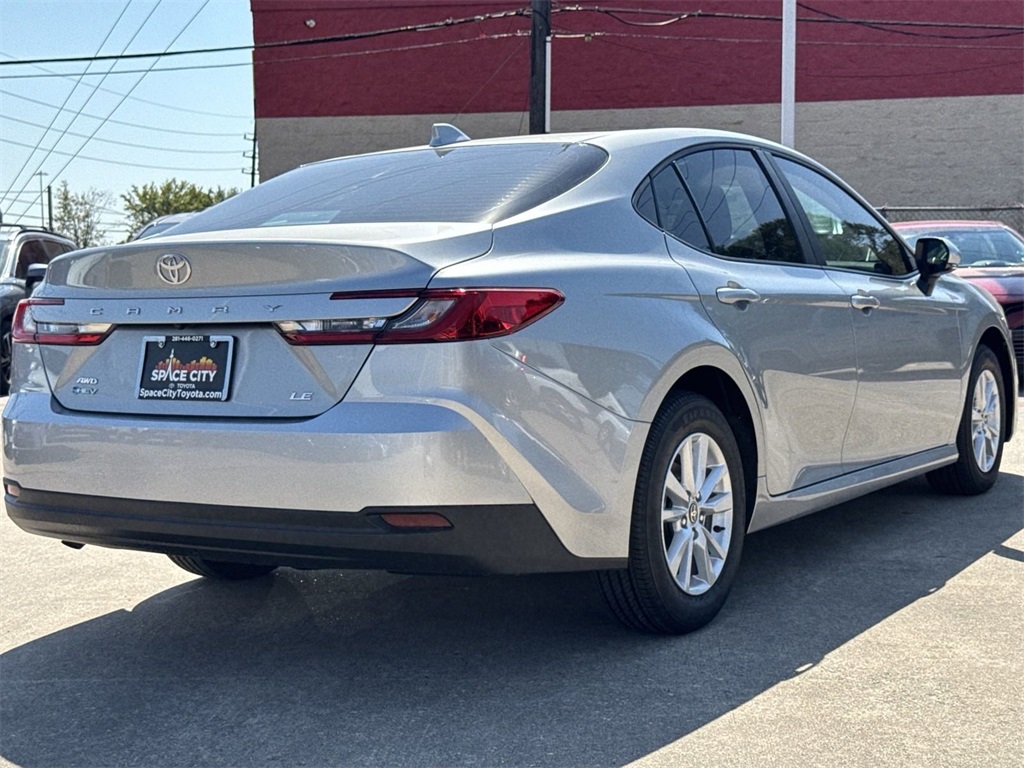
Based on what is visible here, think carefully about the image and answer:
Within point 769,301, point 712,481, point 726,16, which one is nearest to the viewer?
point 712,481

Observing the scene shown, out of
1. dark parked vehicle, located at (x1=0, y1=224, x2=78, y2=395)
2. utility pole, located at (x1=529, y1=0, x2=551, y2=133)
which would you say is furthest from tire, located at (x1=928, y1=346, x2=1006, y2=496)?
utility pole, located at (x1=529, y1=0, x2=551, y2=133)

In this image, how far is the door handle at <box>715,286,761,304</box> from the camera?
423 cm

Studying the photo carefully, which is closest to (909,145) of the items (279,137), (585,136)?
(279,137)

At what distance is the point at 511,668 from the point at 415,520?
72 centimetres

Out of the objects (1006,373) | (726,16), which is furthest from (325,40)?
(1006,373)

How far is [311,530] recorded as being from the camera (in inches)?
134

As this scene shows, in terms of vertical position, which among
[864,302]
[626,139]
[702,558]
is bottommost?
[702,558]

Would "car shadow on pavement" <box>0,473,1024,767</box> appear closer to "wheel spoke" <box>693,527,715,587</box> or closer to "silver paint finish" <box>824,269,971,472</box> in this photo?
"wheel spoke" <box>693,527,715,587</box>

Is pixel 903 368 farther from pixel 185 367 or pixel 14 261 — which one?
pixel 14 261

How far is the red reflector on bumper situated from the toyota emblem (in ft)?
3.11

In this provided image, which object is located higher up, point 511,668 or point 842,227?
point 842,227

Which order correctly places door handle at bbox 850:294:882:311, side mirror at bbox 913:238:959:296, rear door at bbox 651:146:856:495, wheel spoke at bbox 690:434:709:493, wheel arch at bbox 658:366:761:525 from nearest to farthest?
wheel spoke at bbox 690:434:709:493, wheel arch at bbox 658:366:761:525, rear door at bbox 651:146:856:495, door handle at bbox 850:294:882:311, side mirror at bbox 913:238:959:296

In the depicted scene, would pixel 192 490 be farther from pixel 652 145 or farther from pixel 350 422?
pixel 652 145

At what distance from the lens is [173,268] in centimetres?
369
